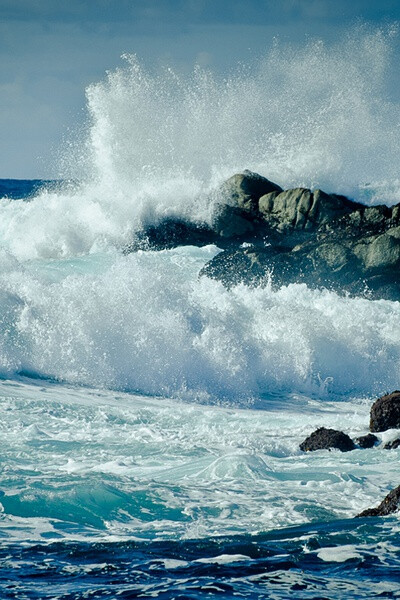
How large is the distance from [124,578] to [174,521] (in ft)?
5.75

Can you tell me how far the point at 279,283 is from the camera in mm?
18562

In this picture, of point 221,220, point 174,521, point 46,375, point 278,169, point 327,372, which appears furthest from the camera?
point 278,169

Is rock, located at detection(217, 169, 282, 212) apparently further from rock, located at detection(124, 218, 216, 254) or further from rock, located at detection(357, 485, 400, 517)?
rock, located at detection(357, 485, 400, 517)

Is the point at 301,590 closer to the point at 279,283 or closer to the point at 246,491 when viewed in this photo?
the point at 246,491

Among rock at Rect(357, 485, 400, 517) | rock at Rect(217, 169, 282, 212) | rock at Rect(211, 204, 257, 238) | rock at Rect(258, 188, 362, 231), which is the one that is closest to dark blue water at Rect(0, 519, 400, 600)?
rock at Rect(357, 485, 400, 517)

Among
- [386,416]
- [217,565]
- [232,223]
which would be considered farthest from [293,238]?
[217,565]

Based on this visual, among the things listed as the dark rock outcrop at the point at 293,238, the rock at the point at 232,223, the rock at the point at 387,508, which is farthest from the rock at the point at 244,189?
the rock at the point at 387,508

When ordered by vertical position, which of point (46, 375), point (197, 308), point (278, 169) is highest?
point (278, 169)

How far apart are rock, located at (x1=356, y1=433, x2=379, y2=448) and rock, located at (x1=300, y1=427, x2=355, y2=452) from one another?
4.4 inches

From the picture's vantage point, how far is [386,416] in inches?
384

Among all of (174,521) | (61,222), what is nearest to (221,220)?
(61,222)

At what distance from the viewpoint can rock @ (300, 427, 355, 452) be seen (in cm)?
888

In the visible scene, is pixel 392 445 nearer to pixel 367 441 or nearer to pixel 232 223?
pixel 367 441

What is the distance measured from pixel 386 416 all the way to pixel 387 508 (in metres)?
3.76
